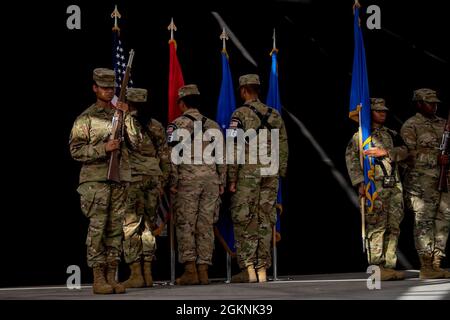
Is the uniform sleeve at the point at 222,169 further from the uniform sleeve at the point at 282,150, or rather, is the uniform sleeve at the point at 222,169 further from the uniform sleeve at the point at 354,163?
the uniform sleeve at the point at 354,163

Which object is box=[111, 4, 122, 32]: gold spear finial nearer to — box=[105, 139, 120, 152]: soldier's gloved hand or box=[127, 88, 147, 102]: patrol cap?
box=[127, 88, 147, 102]: patrol cap

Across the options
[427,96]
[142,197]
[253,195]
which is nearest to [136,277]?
[142,197]

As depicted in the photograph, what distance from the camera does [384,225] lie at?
8555mm

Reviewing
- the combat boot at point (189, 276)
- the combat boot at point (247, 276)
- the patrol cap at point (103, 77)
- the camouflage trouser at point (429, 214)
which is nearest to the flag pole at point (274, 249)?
the combat boot at point (247, 276)

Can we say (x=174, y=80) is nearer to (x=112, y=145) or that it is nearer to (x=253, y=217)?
(x=253, y=217)

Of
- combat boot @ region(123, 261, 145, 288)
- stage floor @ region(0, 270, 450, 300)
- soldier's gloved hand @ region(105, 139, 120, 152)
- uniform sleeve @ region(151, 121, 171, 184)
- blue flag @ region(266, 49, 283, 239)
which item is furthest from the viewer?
blue flag @ region(266, 49, 283, 239)

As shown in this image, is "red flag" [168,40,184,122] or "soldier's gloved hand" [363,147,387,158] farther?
"red flag" [168,40,184,122]

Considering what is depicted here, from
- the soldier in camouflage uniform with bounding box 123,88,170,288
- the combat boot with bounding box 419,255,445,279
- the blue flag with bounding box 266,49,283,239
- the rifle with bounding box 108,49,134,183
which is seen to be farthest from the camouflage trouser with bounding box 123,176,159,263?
the combat boot with bounding box 419,255,445,279

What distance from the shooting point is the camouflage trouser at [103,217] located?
7.20 metres

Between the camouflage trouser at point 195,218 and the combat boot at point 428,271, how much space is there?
2039 mm

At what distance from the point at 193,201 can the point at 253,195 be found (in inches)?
23.6

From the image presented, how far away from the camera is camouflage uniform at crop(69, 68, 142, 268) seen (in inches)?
284

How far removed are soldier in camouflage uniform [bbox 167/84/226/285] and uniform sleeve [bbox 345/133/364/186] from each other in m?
1.20

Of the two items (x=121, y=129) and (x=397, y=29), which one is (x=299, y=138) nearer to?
(x=397, y=29)
